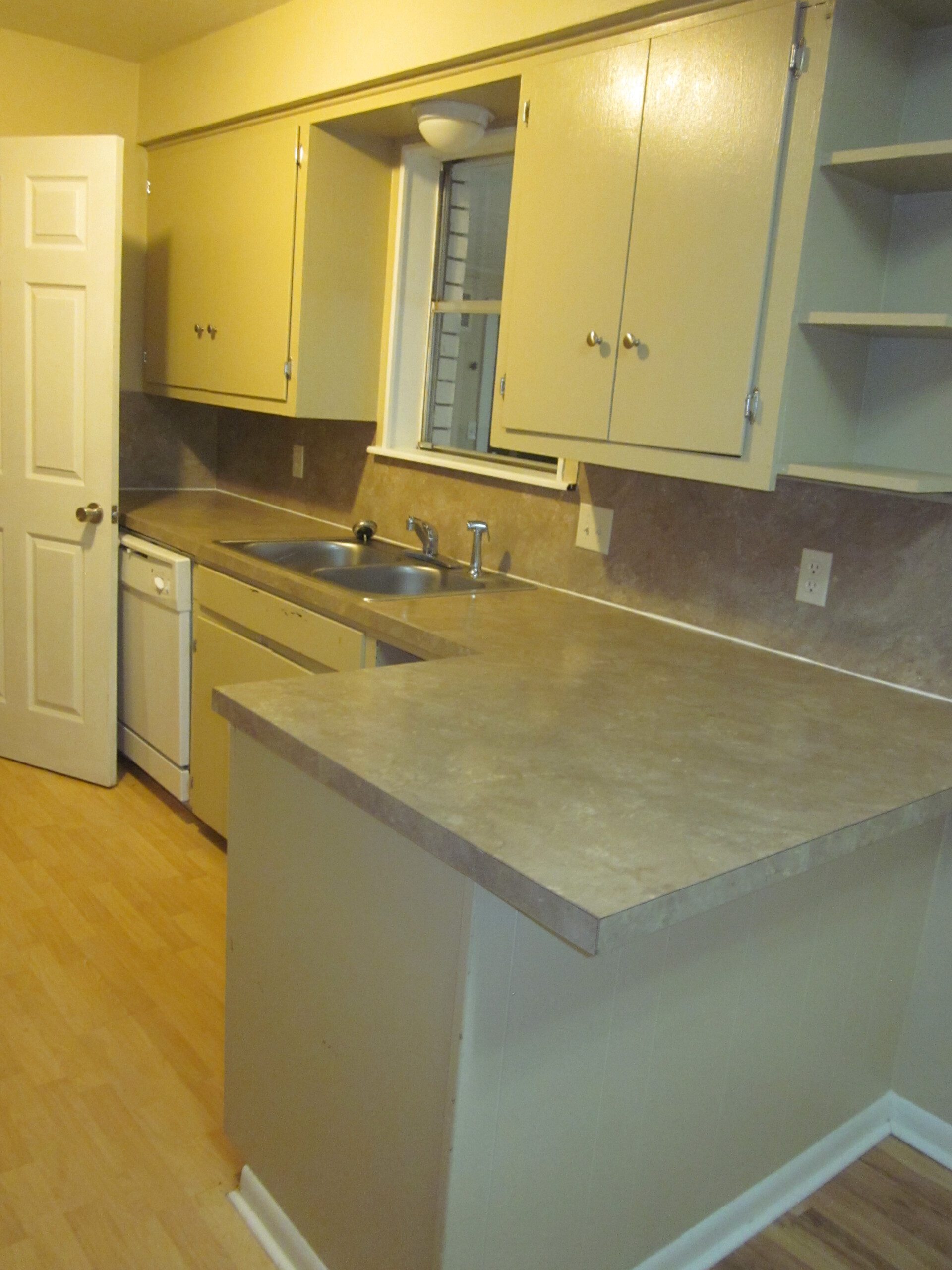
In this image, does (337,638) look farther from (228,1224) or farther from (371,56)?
(371,56)

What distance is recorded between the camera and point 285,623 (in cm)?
271

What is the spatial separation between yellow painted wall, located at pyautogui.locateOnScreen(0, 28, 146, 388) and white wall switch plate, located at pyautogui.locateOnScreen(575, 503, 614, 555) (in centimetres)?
212

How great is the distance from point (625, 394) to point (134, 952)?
1.76 metres

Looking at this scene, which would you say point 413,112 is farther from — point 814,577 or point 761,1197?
point 761,1197

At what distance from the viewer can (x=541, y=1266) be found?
1.49m

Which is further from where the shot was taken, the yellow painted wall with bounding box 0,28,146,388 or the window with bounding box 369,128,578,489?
the yellow painted wall with bounding box 0,28,146,388

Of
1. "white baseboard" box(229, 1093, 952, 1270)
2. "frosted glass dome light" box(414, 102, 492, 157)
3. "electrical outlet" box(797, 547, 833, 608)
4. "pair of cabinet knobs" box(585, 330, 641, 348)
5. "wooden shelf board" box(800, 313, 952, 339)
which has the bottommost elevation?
"white baseboard" box(229, 1093, 952, 1270)

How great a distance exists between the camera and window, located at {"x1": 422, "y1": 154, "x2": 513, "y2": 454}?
3.19 metres

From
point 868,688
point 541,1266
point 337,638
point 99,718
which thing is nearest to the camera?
point 541,1266

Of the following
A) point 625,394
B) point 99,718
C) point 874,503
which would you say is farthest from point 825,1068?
point 99,718

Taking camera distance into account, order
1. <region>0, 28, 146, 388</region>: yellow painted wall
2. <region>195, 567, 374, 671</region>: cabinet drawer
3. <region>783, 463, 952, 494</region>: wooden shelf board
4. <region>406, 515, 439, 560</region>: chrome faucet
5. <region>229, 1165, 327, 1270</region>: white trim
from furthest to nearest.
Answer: <region>0, 28, 146, 388</region>: yellow painted wall, <region>406, 515, 439, 560</region>: chrome faucet, <region>195, 567, 374, 671</region>: cabinet drawer, <region>783, 463, 952, 494</region>: wooden shelf board, <region>229, 1165, 327, 1270</region>: white trim

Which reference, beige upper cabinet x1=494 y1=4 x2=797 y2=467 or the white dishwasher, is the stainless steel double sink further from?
beige upper cabinet x1=494 y1=4 x2=797 y2=467

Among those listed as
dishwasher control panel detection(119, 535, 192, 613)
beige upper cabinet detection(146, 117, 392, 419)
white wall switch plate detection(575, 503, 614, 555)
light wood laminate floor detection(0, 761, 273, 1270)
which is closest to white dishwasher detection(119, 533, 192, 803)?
dishwasher control panel detection(119, 535, 192, 613)

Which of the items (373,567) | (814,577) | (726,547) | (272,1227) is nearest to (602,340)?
(726,547)
